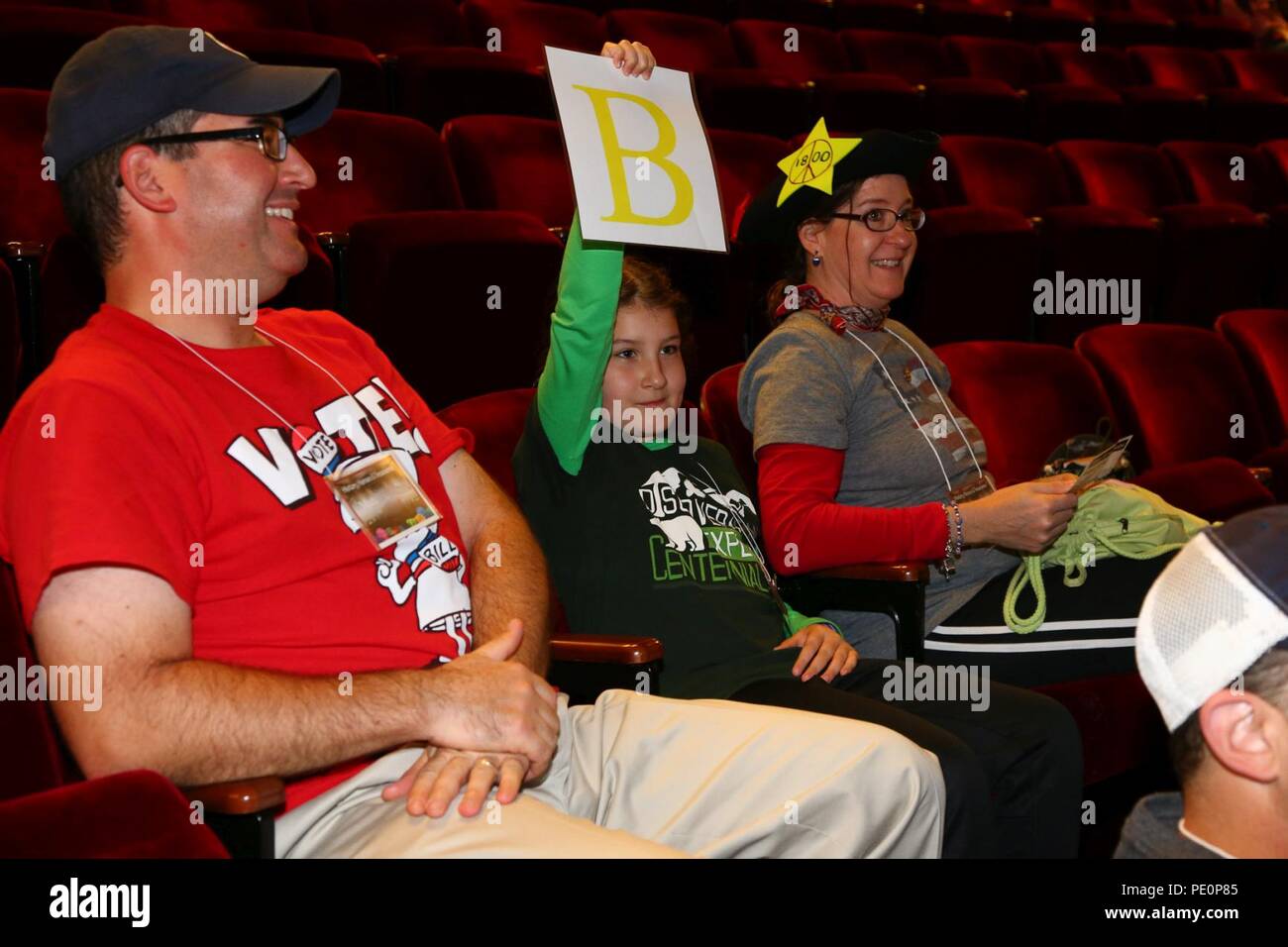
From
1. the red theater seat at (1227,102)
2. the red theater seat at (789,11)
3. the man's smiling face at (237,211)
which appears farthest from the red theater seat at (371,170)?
the red theater seat at (1227,102)

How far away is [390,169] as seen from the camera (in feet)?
7.93

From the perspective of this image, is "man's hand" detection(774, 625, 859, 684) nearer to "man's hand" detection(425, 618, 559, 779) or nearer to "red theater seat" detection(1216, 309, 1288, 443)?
"man's hand" detection(425, 618, 559, 779)

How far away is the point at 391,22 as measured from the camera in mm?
3328

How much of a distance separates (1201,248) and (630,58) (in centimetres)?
239

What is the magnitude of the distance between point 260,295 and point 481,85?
181 cm

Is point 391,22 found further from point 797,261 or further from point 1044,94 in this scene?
point 1044,94

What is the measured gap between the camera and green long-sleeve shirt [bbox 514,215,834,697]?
155 centimetres

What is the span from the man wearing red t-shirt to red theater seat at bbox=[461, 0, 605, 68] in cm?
220

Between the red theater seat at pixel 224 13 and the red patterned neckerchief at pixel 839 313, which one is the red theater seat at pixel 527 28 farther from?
the red patterned neckerchief at pixel 839 313

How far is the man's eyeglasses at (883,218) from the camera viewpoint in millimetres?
1994

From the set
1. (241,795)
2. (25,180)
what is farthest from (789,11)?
(241,795)

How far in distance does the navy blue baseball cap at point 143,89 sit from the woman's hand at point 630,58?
348 mm

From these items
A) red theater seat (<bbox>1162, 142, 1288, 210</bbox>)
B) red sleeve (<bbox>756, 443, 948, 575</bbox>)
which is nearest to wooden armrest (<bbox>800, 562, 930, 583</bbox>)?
red sleeve (<bbox>756, 443, 948, 575</bbox>)
